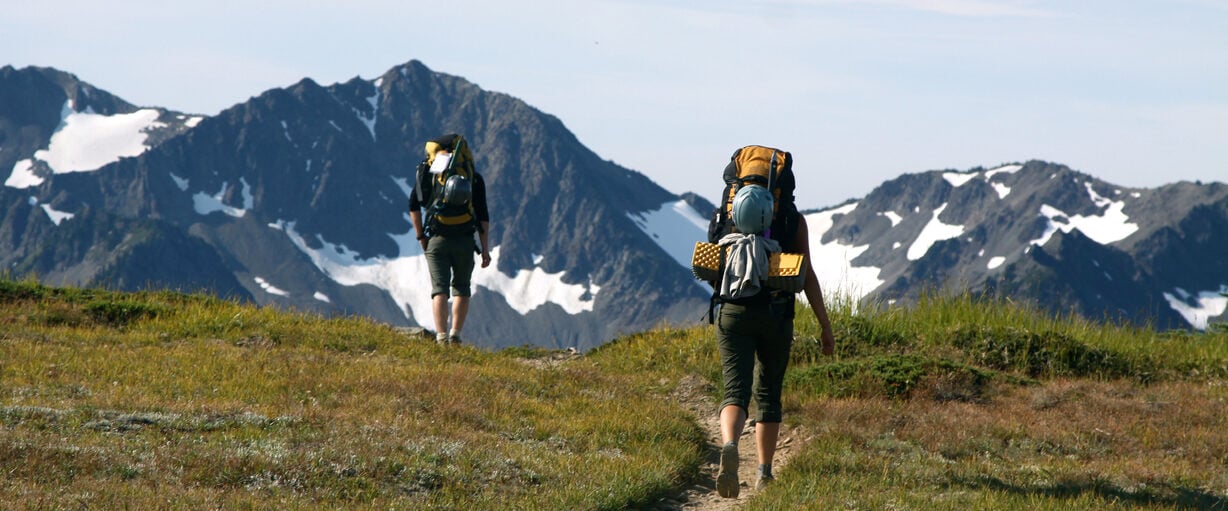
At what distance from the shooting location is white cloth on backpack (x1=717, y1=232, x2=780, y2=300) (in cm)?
927

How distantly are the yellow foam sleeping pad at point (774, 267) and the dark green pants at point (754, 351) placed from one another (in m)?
0.27

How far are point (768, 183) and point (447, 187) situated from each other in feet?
21.3

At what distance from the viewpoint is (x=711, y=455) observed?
38.1ft

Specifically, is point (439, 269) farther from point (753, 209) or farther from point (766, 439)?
point (753, 209)

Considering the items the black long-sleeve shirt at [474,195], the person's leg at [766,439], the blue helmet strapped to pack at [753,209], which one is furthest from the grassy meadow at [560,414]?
the blue helmet strapped to pack at [753,209]

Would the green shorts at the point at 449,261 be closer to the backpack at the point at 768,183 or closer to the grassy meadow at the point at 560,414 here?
the grassy meadow at the point at 560,414

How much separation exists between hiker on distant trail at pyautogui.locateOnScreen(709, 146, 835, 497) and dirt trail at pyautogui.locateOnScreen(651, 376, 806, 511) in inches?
18.7

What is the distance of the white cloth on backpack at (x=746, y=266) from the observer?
9266 mm

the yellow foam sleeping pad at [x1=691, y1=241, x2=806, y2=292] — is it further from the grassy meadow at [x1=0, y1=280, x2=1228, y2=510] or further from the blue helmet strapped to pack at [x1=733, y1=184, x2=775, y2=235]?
the grassy meadow at [x1=0, y1=280, x2=1228, y2=510]

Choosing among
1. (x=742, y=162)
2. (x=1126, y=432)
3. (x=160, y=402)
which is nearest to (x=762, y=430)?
(x=742, y=162)

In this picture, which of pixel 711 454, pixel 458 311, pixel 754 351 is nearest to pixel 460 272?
pixel 458 311

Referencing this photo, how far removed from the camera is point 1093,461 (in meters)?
11.1

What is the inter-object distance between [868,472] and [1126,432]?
11.1ft

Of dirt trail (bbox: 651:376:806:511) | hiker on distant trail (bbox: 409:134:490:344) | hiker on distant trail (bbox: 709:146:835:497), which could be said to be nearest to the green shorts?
hiker on distant trail (bbox: 409:134:490:344)
